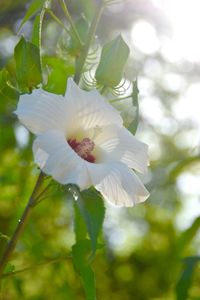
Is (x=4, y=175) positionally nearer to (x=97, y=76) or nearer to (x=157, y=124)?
(x=97, y=76)

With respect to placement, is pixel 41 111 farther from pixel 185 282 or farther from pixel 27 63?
pixel 185 282

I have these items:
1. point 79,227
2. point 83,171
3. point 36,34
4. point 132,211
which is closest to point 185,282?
point 79,227

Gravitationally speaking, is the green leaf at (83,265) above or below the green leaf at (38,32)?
below

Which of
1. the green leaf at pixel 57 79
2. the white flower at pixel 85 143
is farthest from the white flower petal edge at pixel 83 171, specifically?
the green leaf at pixel 57 79

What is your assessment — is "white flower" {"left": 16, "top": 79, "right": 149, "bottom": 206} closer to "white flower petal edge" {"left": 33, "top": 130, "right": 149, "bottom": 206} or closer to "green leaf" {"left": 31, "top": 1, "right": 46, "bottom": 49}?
"white flower petal edge" {"left": 33, "top": 130, "right": 149, "bottom": 206}

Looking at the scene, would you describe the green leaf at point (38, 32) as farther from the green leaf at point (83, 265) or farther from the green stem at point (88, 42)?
the green leaf at point (83, 265)
